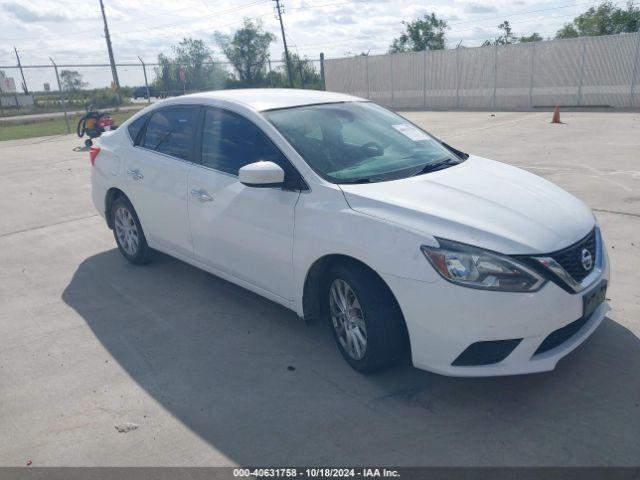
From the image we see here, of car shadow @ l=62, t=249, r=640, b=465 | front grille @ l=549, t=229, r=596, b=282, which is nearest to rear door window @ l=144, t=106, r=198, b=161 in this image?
car shadow @ l=62, t=249, r=640, b=465

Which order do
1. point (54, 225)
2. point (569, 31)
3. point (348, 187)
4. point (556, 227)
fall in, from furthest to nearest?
point (569, 31) < point (54, 225) < point (348, 187) < point (556, 227)

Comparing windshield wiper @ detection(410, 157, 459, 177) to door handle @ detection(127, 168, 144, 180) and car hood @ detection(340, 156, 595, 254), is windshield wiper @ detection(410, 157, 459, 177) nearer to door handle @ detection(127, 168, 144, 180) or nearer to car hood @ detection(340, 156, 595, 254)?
car hood @ detection(340, 156, 595, 254)

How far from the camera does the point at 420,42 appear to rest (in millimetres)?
57594

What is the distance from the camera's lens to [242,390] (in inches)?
A: 135

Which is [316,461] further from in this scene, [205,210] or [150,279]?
[150,279]

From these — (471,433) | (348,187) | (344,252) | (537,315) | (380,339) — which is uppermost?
(348,187)

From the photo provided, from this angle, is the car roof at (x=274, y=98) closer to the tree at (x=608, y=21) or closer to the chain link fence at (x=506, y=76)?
the chain link fence at (x=506, y=76)

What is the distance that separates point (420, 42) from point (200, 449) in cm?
5961

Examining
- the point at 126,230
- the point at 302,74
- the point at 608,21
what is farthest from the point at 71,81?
the point at 608,21

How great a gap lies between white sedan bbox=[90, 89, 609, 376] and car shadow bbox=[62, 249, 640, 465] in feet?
0.91

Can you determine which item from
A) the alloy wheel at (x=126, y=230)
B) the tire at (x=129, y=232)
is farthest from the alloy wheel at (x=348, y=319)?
the alloy wheel at (x=126, y=230)

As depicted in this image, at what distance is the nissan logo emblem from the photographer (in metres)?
3.12

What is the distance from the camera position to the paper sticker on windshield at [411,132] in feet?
14.3

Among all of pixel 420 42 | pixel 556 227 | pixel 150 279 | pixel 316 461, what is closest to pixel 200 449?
pixel 316 461
